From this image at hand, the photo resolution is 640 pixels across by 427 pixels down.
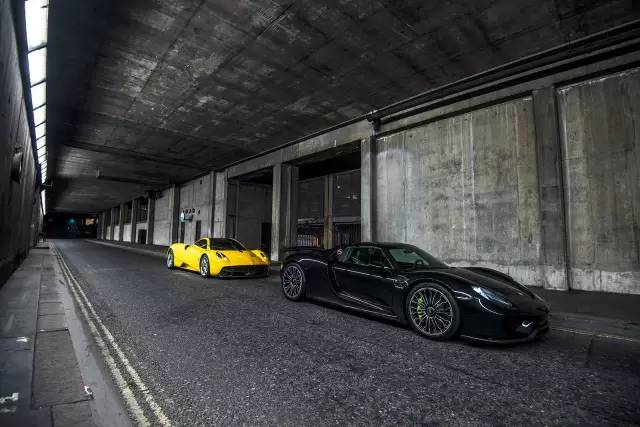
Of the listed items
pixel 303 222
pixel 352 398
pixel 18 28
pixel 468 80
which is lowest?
pixel 352 398

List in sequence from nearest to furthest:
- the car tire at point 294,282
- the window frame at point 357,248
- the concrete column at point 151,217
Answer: the window frame at point 357,248, the car tire at point 294,282, the concrete column at point 151,217

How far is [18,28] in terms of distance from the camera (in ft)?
19.4

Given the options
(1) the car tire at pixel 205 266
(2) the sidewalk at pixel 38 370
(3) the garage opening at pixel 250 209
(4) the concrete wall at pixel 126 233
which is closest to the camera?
(2) the sidewalk at pixel 38 370

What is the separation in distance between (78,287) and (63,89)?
266 inches

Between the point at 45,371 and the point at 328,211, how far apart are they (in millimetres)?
16690

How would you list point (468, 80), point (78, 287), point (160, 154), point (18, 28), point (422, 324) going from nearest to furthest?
point (422, 324)
point (18, 28)
point (78, 287)
point (468, 80)
point (160, 154)

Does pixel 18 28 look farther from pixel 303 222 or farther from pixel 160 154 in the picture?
pixel 303 222

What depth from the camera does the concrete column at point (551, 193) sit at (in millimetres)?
7586

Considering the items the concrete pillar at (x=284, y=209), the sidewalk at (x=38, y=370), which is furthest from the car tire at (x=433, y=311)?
the concrete pillar at (x=284, y=209)

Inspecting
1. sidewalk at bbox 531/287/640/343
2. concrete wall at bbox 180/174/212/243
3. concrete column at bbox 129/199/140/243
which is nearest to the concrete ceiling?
sidewalk at bbox 531/287/640/343

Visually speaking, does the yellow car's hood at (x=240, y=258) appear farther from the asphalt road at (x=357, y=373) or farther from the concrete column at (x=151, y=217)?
the concrete column at (x=151, y=217)

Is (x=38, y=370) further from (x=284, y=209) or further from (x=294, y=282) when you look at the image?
(x=284, y=209)

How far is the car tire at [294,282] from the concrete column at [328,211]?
12.6 metres

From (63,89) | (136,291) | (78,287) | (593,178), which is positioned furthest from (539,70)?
(63,89)
